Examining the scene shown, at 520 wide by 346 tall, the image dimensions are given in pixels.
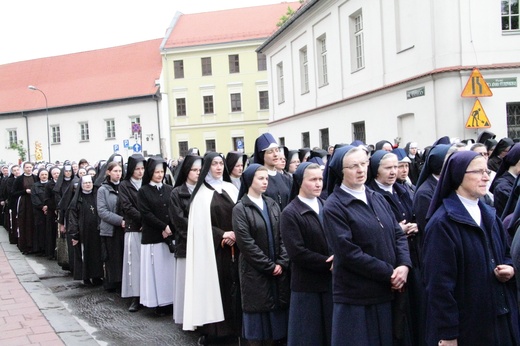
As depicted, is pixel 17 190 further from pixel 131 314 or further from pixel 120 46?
pixel 120 46

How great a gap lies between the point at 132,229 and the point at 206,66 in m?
46.4

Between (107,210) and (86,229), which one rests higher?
(107,210)

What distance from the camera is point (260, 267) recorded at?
19.1ft

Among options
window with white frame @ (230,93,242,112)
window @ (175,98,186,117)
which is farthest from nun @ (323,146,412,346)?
window @ (175,98,186,117)

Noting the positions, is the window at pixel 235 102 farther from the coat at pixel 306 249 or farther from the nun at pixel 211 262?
the coat at pixel 306 249

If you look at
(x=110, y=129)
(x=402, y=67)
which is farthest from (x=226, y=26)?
(x=402, y=67)

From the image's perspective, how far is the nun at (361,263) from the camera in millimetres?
4418

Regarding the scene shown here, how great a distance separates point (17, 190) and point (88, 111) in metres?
44.9

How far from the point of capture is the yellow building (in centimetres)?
5331

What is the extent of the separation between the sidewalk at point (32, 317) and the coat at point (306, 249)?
3000 mm

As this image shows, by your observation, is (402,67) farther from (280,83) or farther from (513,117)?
(280,83)

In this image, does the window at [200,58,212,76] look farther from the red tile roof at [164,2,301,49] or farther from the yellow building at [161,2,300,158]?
the red tile roof at [164,2,301,49]

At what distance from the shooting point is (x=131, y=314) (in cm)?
849

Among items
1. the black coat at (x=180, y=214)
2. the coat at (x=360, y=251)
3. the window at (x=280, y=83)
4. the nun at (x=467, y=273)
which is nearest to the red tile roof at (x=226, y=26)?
the window at (x=280, y=83)
